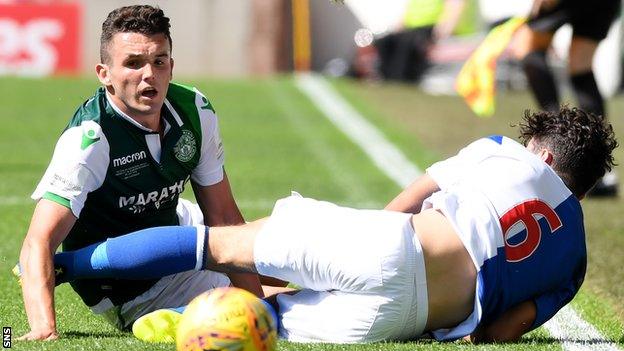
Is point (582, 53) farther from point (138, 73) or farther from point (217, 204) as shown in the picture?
point (138, 73)

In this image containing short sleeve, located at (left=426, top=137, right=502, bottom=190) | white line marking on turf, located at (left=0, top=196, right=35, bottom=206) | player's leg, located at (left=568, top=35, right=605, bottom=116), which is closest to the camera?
short sleeve, located at (left=426, top=137, right=502, bottom=190)

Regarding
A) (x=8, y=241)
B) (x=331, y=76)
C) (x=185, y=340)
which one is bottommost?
(x=331, y=76)

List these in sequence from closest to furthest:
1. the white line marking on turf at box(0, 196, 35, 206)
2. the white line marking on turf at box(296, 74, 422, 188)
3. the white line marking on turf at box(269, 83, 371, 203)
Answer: the white line marking on turf at box(0, 196, 35, 206), the white line marking on turf at box(269, 83, 371, 203), the white line marking on turf at box(296, 74, 422, 188)

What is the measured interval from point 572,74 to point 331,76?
42.3 feet

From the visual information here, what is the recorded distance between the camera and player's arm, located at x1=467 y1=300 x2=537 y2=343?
16.3 ft

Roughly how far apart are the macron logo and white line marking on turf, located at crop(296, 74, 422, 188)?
5.20 m

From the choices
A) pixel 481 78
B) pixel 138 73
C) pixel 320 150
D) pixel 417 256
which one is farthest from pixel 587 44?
pixel 417 256

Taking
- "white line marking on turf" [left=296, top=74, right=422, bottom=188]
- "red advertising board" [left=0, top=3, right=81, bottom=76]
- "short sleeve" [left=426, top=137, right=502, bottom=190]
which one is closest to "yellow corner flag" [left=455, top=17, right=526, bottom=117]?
"white line marking on turf" [left=296, top=74, right=422, bottom=188]

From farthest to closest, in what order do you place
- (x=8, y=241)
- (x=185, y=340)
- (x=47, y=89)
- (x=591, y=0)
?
(x=47, y=89) < (x=591, y=0) < (x=8, y=241) < (x=185, y=340)

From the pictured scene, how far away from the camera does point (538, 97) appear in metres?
9.73

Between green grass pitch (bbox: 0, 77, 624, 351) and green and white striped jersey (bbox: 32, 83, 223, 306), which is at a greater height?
green and white striped jersey (bbox: 32, 83, 223, 306)

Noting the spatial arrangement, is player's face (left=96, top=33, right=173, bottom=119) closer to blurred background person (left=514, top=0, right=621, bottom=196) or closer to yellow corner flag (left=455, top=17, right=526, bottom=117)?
yellow corner flag (left=455, top=17, right=526, bottom=117)

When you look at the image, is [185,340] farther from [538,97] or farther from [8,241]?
[538,97]

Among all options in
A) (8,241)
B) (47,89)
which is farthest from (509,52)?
(8,241)
